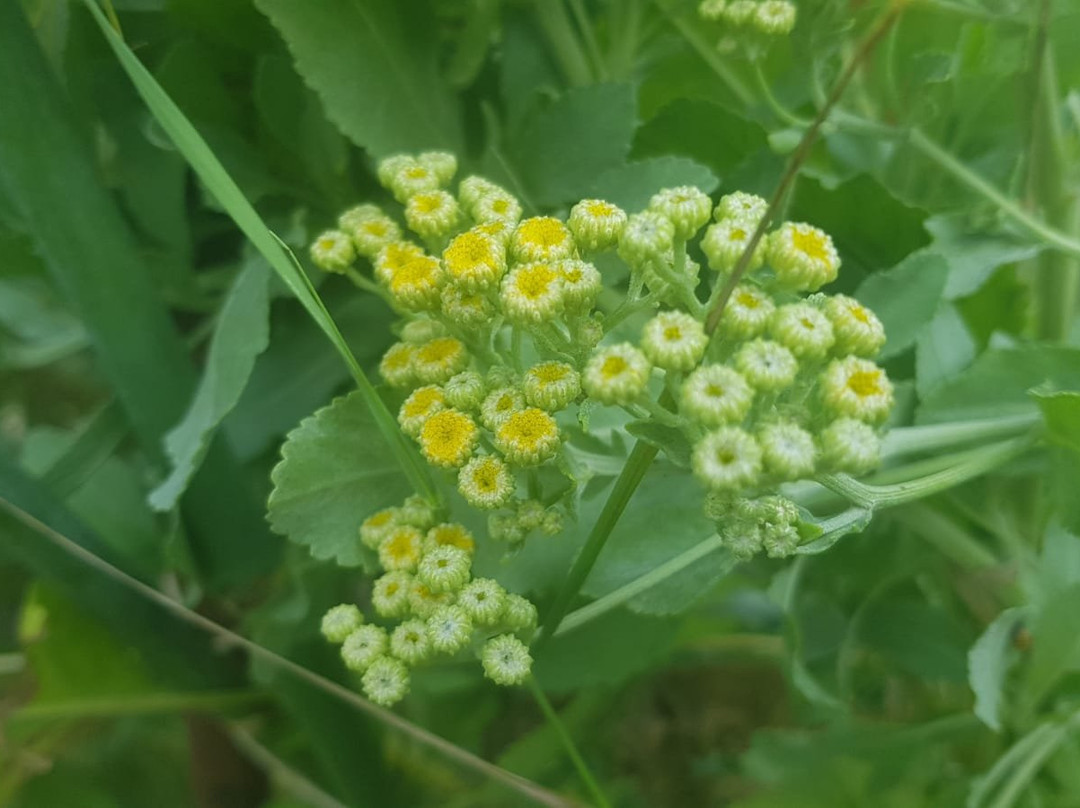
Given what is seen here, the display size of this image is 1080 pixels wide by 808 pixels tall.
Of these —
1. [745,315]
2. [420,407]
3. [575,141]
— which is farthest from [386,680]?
[575,141]

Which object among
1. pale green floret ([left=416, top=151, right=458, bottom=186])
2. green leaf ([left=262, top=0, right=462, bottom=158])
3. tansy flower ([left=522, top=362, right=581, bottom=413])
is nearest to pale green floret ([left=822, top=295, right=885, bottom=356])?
tansy flower ([left=522, top=362, right=581, bottom=413])

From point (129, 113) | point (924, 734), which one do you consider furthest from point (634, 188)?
point (924, 734)

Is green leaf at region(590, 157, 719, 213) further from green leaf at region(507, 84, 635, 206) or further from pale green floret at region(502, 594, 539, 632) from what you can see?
pale green floret at region(502, 594, 539, 632)

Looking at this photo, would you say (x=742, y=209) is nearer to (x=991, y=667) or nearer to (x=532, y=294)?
(x=532, y=294)

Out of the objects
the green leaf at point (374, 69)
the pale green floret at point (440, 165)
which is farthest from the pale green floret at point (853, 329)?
the green leaf at point (374, 69)

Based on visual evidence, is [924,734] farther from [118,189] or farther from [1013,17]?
[118,189]

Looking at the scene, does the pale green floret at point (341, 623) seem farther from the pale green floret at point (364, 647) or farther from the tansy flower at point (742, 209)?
the tansy flower at point (742, 209)
